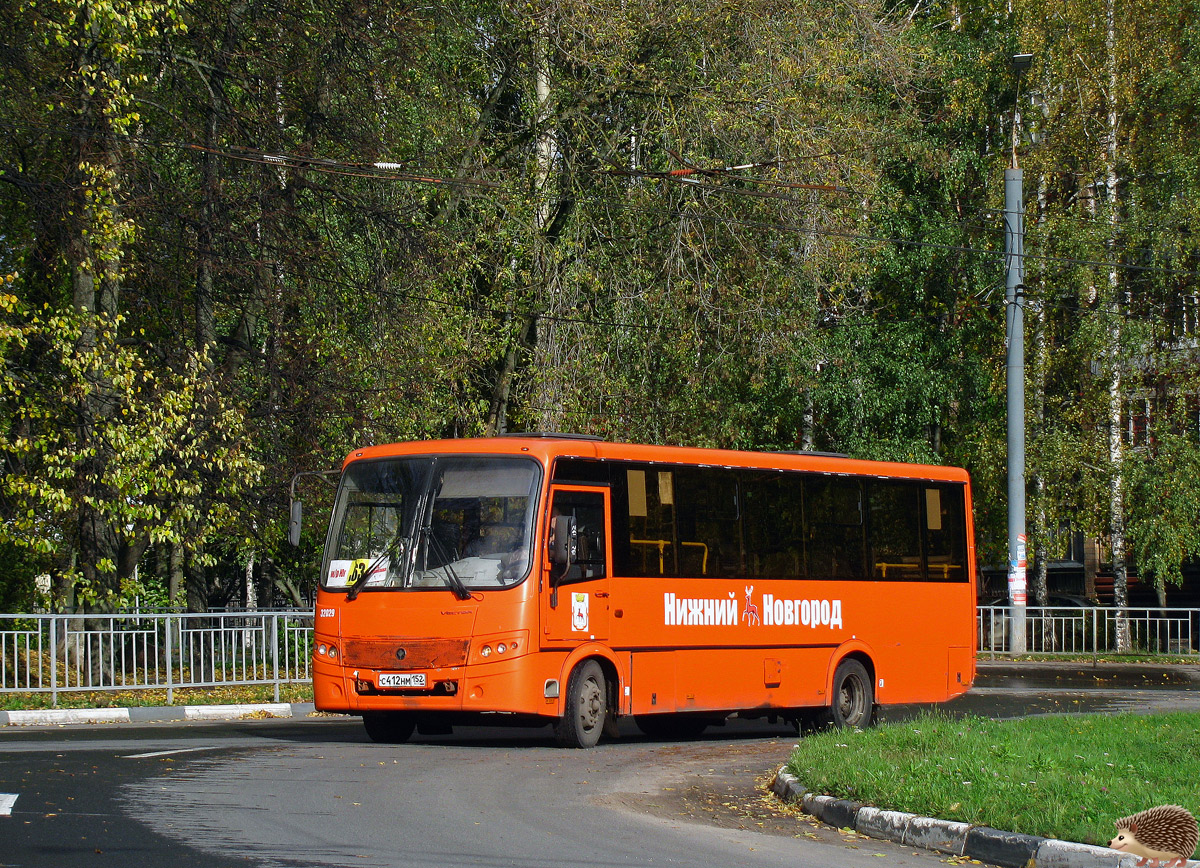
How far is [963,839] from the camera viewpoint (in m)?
8.86

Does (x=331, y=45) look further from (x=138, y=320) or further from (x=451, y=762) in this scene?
(x=451, y=762)

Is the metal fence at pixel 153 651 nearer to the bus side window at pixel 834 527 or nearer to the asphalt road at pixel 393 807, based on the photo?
the asphalt road at pixel 393 807

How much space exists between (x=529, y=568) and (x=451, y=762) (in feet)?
6.78

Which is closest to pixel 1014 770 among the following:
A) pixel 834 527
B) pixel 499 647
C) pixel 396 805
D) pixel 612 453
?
pixel 396 805

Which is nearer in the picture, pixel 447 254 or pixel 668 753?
pixel 668 753

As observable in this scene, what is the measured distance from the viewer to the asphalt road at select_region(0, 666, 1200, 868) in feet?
26.9

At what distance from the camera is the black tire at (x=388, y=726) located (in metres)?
15.2

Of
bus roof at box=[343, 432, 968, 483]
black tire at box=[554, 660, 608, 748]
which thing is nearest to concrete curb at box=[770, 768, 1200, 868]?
black tire at box=[554, 660, 608, 748]

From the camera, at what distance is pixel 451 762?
13016mm

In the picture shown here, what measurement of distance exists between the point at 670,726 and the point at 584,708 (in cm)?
299

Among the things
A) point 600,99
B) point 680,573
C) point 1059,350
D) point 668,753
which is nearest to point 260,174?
point 600,99

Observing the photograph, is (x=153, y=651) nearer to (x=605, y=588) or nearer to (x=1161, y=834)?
(x=605, y=588)

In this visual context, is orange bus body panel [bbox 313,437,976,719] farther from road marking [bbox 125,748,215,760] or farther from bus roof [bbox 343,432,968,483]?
road marking [bbox 125,748,215,760]

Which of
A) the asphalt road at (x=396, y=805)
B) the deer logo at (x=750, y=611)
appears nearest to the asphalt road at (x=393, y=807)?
the asphalt road at (x=396, y=805)
